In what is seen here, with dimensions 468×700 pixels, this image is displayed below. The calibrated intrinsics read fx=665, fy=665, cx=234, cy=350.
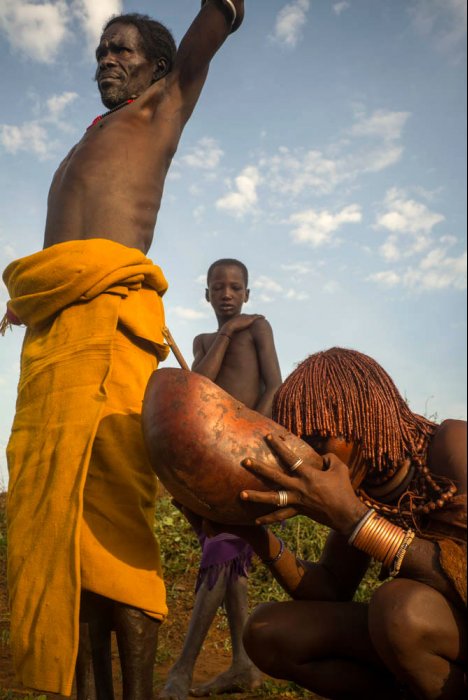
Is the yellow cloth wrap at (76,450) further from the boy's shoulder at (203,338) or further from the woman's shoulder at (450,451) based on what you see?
the boy's shoulder at (203,338)

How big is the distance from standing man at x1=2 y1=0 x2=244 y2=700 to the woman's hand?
1.70 ft

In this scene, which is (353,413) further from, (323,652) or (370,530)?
(323,652)

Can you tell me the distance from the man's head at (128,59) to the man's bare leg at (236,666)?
2.38 metres

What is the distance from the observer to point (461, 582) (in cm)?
192

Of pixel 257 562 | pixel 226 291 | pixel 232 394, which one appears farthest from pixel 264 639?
pixel 257 562

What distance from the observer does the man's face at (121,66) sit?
2.86 metres

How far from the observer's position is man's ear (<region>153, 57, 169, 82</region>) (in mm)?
2965

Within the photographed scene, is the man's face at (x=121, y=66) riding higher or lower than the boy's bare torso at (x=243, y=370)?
higher

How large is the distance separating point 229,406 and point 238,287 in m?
2.87

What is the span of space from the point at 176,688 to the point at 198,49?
276 cm

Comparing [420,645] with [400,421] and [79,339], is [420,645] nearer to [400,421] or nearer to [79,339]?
[400,421]

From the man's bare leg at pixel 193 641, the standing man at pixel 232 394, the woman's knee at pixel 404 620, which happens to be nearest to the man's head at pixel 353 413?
the woman's knee at pixel 404 620

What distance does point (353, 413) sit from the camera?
6.68ft

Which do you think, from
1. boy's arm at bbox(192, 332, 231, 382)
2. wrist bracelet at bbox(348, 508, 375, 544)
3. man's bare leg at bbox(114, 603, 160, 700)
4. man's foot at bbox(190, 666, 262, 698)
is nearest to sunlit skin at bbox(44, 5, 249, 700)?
man's bare leg at bbox(114, 603, 160, 700)
